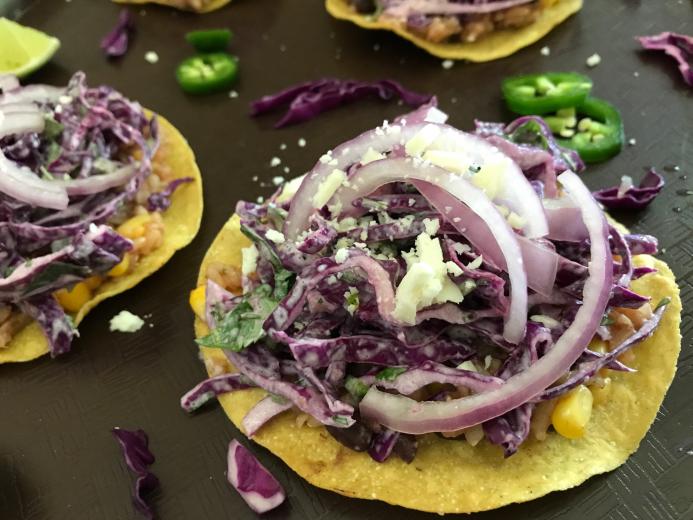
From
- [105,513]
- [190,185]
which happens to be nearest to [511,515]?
[105,513]

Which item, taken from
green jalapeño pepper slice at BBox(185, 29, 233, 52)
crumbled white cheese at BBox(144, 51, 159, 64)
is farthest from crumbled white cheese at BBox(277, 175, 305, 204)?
crumbled white cheese at BBox(144, 51, 159, 64)

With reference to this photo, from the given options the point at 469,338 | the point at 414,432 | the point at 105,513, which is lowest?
the point at 105,513

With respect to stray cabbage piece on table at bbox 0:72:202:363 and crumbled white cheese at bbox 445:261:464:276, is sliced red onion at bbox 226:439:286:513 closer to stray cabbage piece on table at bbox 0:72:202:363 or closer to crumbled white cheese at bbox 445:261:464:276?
A: stray cabbage piece on table at bbox 0:72:202:363

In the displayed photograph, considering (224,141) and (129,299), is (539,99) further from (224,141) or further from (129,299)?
(129,299)

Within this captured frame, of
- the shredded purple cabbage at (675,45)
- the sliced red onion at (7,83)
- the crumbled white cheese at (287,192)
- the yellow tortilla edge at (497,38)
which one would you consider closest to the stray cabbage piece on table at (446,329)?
the crumbled white cheese at (287,192)

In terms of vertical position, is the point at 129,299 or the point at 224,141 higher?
the point at 224,141

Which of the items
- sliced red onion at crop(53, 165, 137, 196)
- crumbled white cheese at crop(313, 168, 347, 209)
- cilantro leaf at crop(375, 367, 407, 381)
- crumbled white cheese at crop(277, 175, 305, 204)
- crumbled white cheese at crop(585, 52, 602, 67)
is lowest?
sliced red onion at crop(53, 165, 137, 196)

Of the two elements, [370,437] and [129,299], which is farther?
[129,299]
